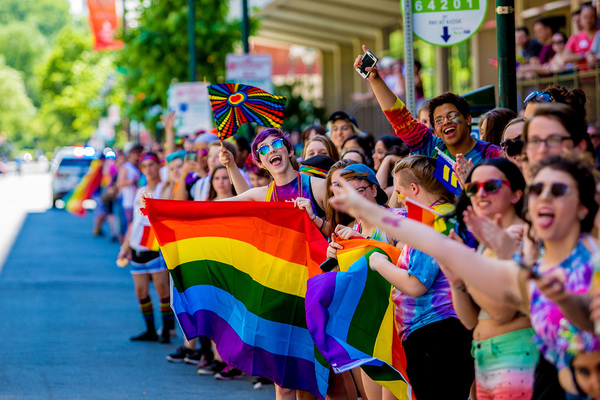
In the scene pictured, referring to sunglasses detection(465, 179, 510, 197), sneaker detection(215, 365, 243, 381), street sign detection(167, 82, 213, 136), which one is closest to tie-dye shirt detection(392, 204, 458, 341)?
sunglasses detection(465, 179, 510, 197)

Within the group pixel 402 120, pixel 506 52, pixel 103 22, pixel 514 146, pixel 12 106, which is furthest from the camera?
pixel 12 106

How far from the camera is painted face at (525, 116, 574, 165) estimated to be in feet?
12.3

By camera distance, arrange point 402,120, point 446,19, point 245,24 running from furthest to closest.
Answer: point 245,24 < point 446,19 < point 402,120

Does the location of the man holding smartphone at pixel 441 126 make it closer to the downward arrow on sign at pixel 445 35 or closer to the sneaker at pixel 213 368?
the downward arrow on sign at pixel 445 35

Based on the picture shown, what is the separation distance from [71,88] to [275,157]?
210 ft

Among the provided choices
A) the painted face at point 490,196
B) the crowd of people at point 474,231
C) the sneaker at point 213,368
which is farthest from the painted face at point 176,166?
the painted face at point 490,196

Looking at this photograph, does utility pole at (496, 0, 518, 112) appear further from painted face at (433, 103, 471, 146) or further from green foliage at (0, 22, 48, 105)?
green foliage at (0, 22, 48, 105)

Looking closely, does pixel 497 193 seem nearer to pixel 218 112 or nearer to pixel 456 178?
pixel 456 178

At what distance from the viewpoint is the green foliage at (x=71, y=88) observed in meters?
60.2

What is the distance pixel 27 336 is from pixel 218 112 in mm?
4233

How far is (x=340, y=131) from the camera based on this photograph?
9141 millimetres

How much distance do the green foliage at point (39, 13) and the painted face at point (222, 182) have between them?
171m

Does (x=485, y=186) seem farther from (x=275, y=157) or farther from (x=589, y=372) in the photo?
(x=275, y=157)

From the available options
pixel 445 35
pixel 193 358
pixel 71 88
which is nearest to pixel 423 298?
pixel 445 35
